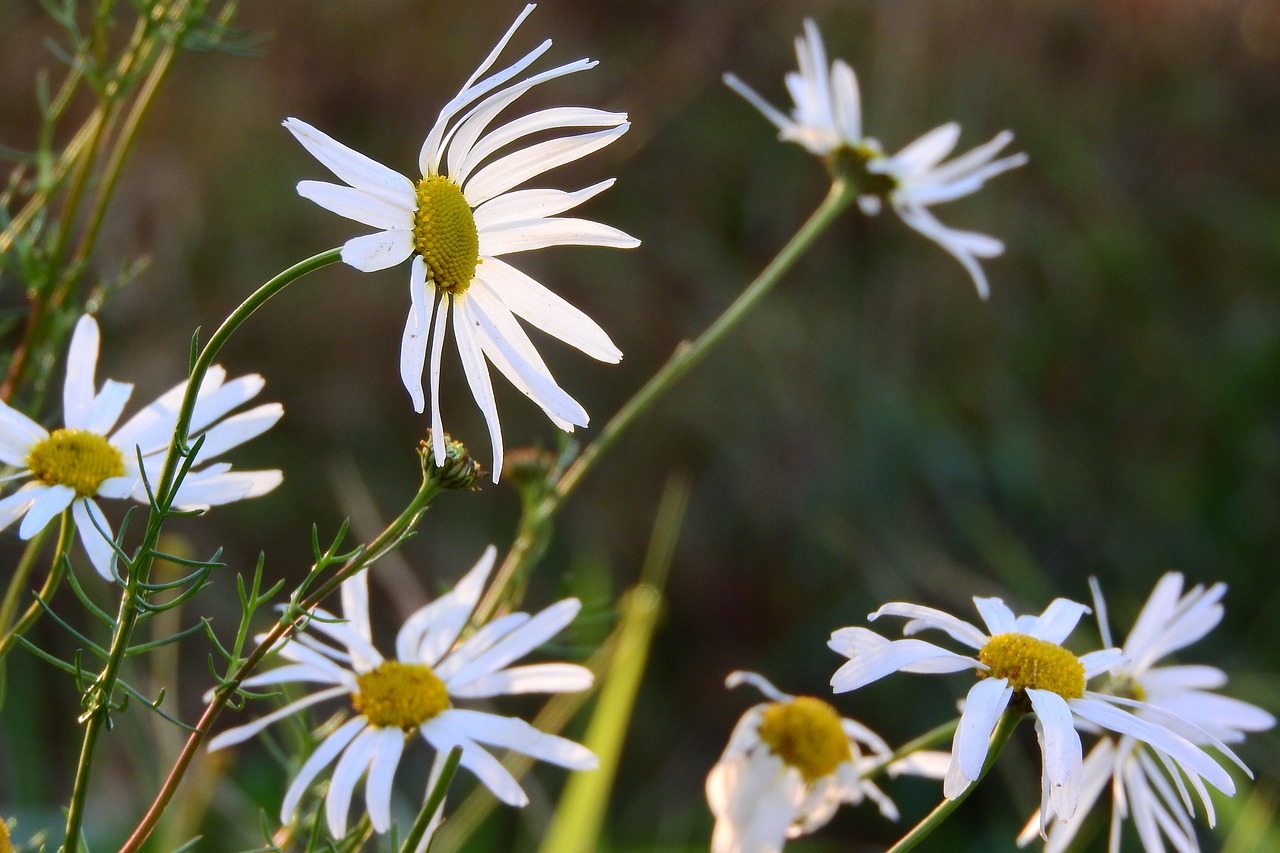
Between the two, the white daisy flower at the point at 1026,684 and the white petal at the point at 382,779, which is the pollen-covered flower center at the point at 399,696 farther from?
the white daisy flower at the point at 1026,684

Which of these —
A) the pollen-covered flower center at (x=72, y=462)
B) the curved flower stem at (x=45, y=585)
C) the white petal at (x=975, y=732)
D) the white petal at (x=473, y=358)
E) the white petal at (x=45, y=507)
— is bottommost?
the curved flower stem at (x=45, y=585)

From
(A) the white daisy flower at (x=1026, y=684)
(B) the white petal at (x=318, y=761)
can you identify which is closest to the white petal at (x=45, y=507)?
(B) the white petal at (x=318, y=761)

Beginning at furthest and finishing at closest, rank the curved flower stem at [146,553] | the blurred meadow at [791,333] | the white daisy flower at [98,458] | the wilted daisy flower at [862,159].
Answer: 1. the blurred meadow at [791,333]
2. the wilted daisy flower at [862,159]
3. the white daisy flower at [98,458]
4. the curved flower stem at [146,553]

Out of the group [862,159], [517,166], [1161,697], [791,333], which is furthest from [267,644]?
[791,333]

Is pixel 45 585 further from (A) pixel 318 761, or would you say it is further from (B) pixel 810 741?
(B) pixel 810 741

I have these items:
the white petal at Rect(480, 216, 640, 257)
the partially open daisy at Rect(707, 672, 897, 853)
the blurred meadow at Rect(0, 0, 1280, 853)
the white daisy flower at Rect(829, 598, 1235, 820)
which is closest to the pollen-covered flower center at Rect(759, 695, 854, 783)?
the partially open daisy at Rect(707, 672, 897, 853)

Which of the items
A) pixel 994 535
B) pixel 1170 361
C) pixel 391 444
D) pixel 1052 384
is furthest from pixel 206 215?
pixel 1170 361

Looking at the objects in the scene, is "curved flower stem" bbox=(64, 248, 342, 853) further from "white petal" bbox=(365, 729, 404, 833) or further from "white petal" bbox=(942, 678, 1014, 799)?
"white petal" bbox=(942, 678, 1014, 799)
